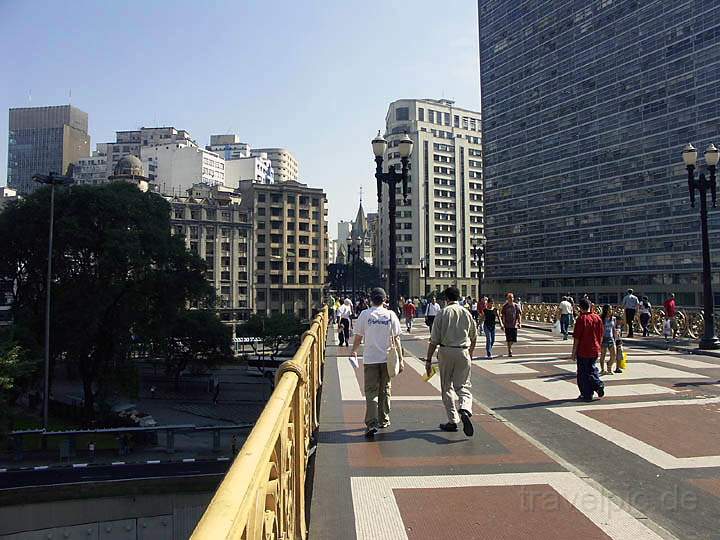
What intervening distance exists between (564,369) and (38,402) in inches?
1606

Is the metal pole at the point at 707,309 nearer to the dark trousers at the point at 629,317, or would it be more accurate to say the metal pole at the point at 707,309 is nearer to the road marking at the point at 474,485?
the dark trousers at the point at 629,317

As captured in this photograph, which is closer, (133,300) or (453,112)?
(133,300)

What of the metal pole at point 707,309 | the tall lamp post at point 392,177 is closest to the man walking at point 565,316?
the metal pole at point 707,309

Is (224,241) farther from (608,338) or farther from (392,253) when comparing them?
(608,338)

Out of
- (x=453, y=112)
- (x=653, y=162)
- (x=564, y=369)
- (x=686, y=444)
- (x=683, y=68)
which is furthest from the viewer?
(x=453, y=112)

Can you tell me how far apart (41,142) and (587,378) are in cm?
16429

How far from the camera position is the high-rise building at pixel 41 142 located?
Result: 142 m

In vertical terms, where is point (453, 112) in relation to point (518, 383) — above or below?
above

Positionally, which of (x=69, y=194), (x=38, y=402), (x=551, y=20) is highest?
(x=551, y=20)

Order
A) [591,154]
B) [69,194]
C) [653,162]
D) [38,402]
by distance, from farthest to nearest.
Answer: [591,154]
[653,162]
[38,402]
[69,194]

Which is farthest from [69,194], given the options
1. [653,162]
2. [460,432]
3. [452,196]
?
[452,196]

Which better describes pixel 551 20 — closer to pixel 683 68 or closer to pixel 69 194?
pixel 683 68

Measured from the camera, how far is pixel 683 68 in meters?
62.6

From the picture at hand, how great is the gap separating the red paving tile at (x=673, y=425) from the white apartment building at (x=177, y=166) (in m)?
122
